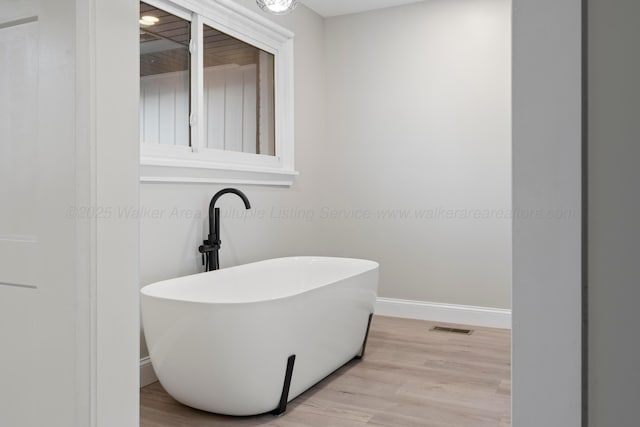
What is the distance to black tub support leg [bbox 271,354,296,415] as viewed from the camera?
7.73 ft

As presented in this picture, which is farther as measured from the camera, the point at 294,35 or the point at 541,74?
the point at 294,35

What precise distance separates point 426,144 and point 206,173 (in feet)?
6.44

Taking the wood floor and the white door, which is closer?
the white door

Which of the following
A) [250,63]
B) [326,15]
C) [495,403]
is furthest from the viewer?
[326,15]

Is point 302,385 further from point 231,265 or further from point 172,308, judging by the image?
point 231,265

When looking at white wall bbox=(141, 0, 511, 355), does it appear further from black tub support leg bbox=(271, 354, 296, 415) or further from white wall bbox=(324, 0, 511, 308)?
black tub support leg bbox=(271, 354, 296, 415)

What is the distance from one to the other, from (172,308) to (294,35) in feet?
9.30

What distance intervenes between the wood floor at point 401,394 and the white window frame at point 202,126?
1274 millimetres

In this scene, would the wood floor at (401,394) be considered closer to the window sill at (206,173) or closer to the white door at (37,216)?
the white door at (37,216)

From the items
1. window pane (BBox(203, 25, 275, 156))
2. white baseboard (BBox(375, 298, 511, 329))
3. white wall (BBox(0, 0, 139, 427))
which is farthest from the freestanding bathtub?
white baseboard (BBox(375, 298, 511, 329))

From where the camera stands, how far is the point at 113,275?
1.44m

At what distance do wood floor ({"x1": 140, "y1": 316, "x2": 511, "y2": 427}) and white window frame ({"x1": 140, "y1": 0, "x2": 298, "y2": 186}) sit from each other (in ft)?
4.18

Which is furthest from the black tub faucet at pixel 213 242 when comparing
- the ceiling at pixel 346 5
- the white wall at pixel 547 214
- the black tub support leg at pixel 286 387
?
the white wall at pixel 547 214

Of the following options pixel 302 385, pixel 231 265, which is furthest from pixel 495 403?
pixel 231 265
